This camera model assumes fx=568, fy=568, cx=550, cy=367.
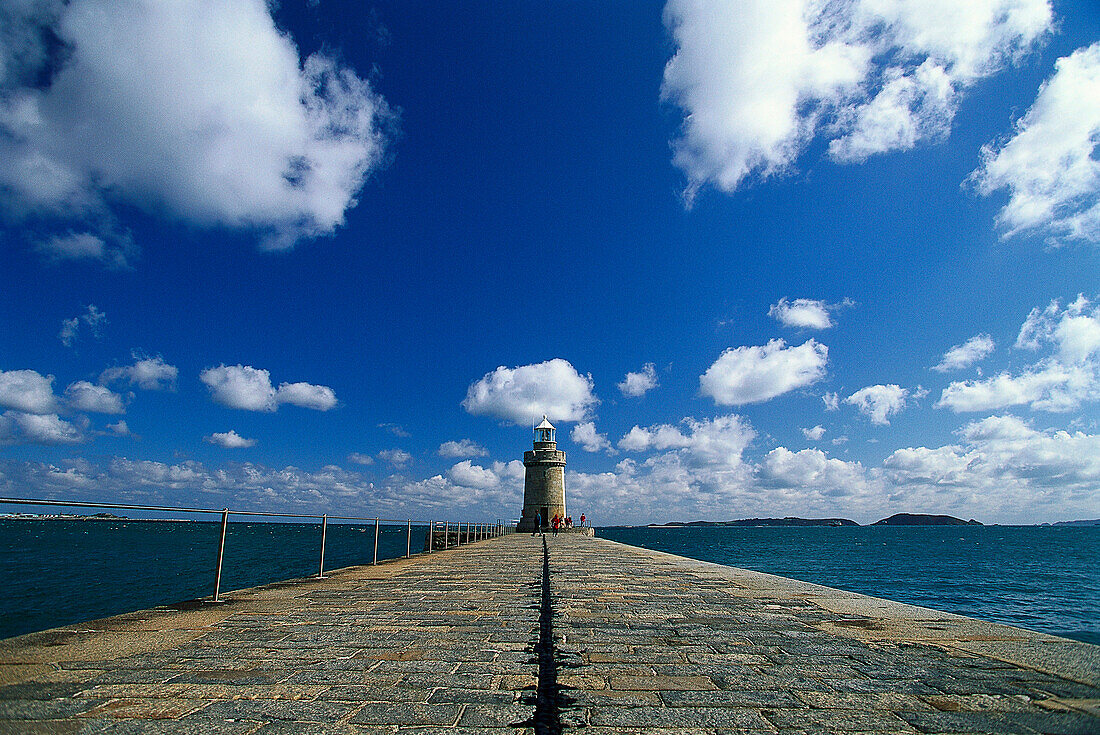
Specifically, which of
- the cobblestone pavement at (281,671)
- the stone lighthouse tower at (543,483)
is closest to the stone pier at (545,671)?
the cobblestone pavement at (281,671)

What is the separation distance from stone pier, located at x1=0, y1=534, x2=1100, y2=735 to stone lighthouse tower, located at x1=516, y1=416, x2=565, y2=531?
33.1 meters

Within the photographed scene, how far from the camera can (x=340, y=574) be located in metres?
9.10

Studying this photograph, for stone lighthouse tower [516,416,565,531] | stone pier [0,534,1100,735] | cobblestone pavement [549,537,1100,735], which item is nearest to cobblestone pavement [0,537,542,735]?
stone pier [0,534,1100,735]

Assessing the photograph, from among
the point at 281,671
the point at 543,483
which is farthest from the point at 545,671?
the point at 543,483

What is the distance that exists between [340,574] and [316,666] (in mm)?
6005

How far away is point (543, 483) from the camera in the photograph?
38.8 metres

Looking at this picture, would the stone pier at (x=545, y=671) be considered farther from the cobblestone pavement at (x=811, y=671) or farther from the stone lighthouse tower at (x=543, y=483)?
the stone lighthouse tower at (x=543, y=483)

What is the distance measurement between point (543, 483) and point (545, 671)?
35799mm

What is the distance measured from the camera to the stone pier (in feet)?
8.89

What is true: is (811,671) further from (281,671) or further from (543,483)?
(543,483)

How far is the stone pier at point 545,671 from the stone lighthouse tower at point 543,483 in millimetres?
33137

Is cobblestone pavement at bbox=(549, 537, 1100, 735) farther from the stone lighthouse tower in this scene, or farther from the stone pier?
the stone lighthouse tower

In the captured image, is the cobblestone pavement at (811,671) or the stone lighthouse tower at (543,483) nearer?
the cobblestone pavement at (811,671)

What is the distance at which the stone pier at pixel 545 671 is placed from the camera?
2709 millimetres
